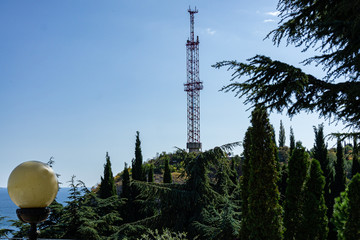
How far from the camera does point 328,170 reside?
19031 mm

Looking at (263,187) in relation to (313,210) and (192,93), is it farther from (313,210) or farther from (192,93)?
(192,93)

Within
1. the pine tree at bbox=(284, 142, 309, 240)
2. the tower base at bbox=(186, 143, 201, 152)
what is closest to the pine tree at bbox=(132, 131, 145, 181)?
the tower base at bbox=(186, 143, 201, 152)

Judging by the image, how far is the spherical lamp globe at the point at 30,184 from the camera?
7.70ft

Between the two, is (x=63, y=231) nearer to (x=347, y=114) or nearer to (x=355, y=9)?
(x=347, y=114)

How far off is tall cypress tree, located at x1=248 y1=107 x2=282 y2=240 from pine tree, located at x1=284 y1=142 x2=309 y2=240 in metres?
2.62

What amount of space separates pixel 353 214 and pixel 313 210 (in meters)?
1.20

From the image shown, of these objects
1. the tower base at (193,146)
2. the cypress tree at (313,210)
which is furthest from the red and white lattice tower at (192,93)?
the cypress tree at (313,210)

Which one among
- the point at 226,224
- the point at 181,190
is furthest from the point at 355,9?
the point at 181,190

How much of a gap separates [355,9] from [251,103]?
1751 mm

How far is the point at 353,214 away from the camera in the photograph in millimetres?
8914

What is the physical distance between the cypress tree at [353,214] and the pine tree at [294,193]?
1.29m

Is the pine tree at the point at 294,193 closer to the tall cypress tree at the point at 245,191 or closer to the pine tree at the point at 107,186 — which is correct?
the tall cypress tree at the point at 245,191

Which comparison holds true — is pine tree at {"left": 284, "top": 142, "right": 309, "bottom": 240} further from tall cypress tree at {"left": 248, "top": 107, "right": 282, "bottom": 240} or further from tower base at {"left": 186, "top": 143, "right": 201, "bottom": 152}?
tower base at {"left": 186, "top": 143, "right": 201, "bottom": 152}

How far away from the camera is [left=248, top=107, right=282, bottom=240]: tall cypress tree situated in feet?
23.8
